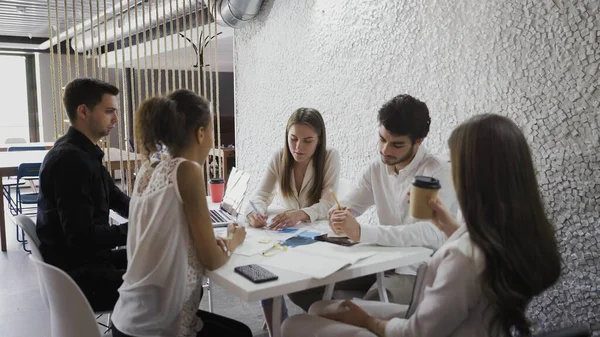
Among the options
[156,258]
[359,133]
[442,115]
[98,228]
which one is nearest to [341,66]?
[359,133]

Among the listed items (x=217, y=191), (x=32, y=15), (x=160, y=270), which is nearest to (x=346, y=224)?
(x=160, y=270)

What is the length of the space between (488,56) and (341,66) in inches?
50.8

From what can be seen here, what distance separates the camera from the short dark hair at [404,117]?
2.10 metres

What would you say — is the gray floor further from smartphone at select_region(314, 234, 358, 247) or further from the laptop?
smartphone at select_region(314, 234, 358, 247)

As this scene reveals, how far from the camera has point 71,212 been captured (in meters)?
2.05

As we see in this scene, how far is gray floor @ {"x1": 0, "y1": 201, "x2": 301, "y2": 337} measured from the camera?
3049 millimetres

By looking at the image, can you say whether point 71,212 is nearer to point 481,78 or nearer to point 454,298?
point 454,298

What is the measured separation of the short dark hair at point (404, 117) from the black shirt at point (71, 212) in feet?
4.18

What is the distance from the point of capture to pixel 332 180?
2.78 metres

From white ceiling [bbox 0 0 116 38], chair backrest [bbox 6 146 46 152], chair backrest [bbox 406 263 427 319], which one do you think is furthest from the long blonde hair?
chair backrest [bbox 6 146 46 152]

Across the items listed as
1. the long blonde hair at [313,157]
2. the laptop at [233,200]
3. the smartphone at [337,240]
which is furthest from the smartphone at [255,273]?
the long blonde hair at [313,157]

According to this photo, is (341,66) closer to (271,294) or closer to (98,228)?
(98,228)

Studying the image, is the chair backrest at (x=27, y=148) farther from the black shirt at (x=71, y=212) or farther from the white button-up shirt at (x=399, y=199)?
the white button-up shirt at (x=399, y=199)

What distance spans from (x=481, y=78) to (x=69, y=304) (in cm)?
205
